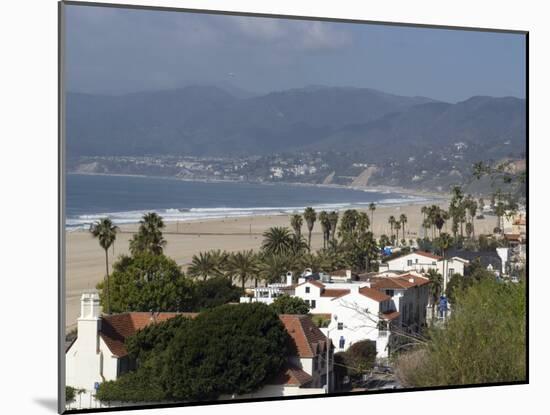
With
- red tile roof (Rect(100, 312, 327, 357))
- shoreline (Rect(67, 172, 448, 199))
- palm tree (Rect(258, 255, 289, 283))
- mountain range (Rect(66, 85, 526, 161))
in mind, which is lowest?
red tile roof (Rect(100, 312, 327, 357))

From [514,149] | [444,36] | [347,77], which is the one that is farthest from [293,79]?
[514,149]

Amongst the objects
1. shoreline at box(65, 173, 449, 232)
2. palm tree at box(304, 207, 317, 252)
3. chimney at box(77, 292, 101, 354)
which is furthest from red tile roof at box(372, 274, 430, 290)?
chimney at box(77, 292, 101, 354)

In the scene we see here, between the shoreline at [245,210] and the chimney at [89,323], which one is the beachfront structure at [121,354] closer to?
the chimney at [89,323]

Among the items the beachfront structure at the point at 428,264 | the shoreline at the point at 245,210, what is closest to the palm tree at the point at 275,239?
the shoreline at the point at 245,210

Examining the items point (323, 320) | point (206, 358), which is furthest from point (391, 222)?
point (206, 358)

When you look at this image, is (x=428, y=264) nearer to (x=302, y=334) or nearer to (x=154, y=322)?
(x=302, y=334)

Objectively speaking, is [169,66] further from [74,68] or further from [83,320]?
[83,320]

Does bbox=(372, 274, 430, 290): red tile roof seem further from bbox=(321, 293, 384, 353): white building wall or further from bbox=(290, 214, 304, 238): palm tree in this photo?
bbox=(290, 214, 304, 238): palm tree
